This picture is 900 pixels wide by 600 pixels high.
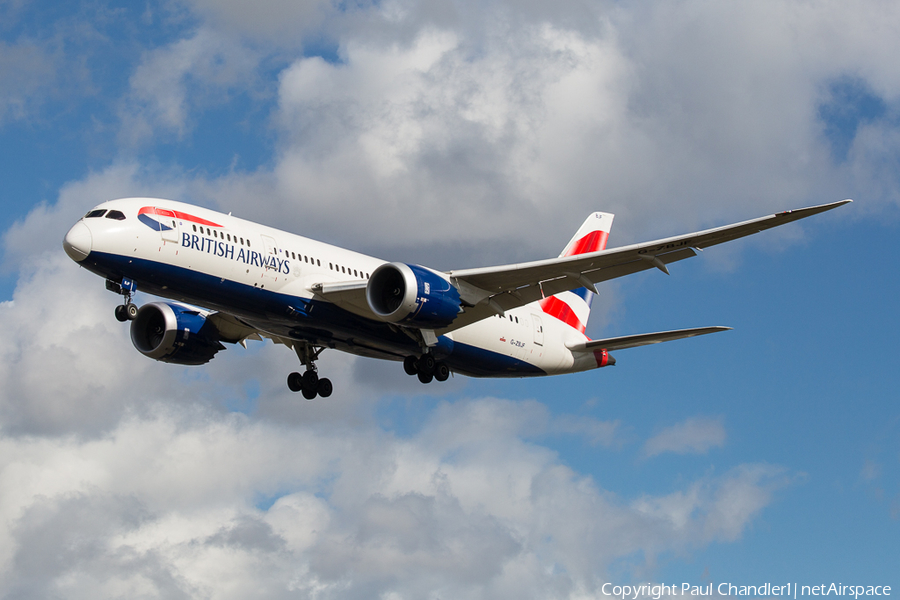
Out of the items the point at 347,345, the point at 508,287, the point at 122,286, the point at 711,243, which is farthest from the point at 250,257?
the point at 711,243

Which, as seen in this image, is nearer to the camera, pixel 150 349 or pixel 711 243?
pixel 711 243

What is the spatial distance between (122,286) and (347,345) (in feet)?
28.9

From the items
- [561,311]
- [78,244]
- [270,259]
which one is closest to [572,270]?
[270,259]

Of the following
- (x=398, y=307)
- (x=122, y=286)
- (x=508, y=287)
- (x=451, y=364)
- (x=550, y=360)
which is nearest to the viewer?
(x=122, y=286)

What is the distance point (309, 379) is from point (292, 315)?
7945mm

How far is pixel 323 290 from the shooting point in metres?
30.9

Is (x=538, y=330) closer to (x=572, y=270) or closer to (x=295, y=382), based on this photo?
(x=572, y=270)

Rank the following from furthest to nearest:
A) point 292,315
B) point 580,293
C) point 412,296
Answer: point 580,293 → point 292,315 → point 412,296

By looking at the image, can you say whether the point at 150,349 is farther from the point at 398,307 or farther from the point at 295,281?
the point at 398,307

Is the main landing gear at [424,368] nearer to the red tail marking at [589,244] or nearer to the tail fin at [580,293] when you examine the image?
the tail fin at [580,293]

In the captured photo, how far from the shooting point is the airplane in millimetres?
28172

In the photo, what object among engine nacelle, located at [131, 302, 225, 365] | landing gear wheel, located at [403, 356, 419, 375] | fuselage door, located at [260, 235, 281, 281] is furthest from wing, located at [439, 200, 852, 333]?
engine nacelle, located at [131, 302, 225, 365]

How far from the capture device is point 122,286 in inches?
1107

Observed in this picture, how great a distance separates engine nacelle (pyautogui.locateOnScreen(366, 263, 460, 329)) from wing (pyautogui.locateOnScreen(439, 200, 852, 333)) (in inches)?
50.3
